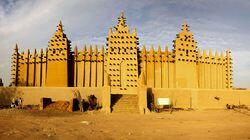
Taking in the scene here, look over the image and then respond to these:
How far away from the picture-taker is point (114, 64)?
1256 inches

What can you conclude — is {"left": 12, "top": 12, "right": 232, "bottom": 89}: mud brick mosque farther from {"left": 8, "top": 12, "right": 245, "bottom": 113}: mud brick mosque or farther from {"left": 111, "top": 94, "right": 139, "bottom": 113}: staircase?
{"left": 111, "top": 94, "right": 139, "bottom": 113}: staircase

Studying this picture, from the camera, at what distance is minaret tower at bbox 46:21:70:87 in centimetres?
3156

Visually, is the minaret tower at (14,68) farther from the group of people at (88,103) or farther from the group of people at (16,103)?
the group of people at (88,103)

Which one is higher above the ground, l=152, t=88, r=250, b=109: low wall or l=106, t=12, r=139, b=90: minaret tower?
l=106, t=12, r=139, b=90: minaret tower

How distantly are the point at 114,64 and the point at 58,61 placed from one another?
559 cm

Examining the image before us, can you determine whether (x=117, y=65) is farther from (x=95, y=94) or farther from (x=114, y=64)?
(x=95, y=94)

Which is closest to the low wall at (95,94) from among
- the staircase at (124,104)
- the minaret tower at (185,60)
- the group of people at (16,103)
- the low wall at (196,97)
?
the low wall at (196,97)

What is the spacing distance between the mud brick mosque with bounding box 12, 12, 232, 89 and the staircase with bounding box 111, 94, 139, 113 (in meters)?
3.80

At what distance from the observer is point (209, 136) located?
14.4 metres

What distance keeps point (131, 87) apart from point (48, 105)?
9.07 meters

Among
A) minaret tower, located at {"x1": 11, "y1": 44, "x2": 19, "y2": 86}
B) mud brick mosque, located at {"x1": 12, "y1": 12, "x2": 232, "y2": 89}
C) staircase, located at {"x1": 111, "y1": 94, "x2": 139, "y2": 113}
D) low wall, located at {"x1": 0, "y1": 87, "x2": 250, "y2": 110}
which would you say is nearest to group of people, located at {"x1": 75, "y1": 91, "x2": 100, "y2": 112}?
low wall, located at {"x1": 0, "y1": 87, "x2": 250, "y2": 110}

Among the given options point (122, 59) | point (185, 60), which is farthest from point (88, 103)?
point (185, 60)

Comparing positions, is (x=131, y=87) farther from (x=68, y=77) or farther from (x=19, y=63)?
(x=19, y=63)

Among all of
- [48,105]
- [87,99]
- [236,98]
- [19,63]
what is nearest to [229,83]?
[236,98]
